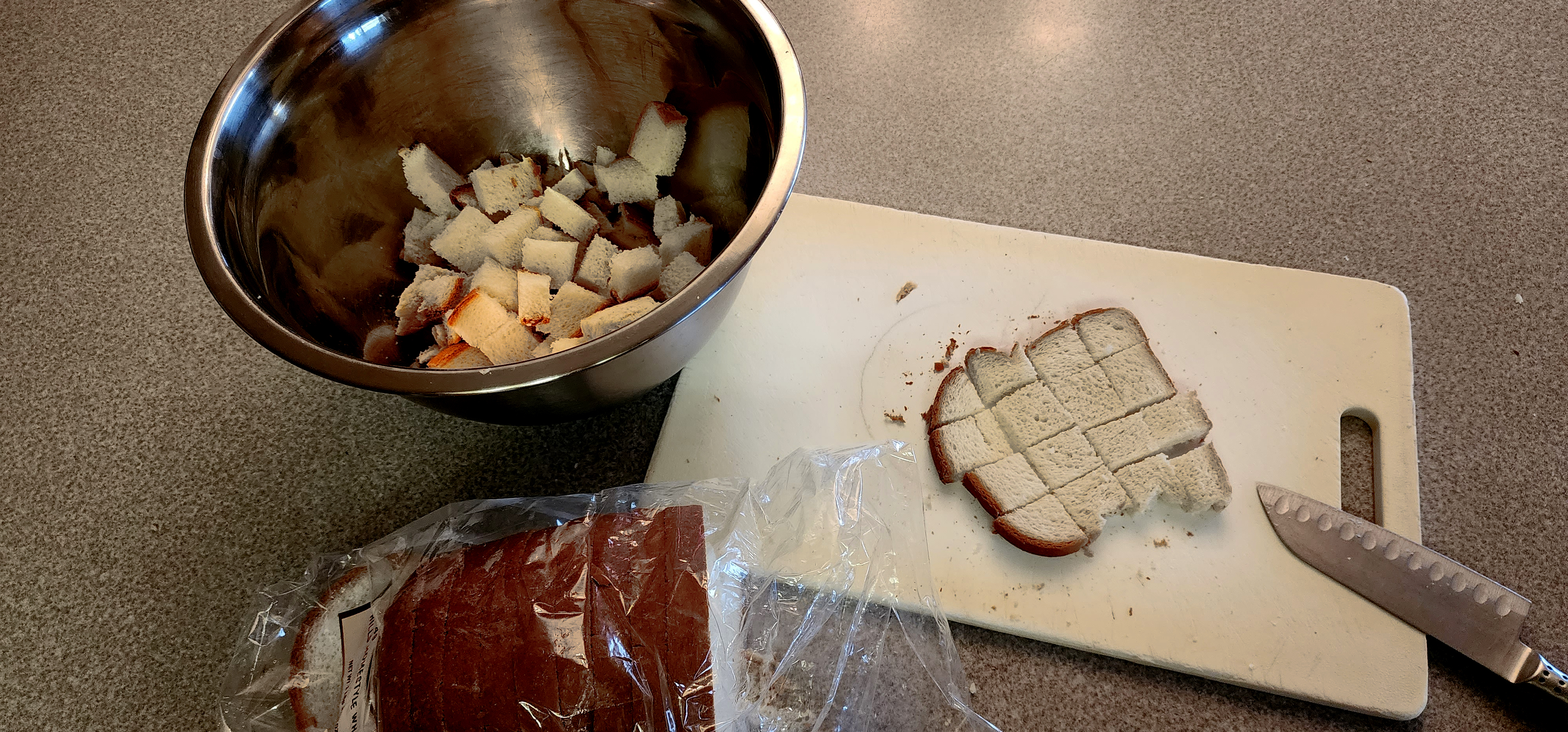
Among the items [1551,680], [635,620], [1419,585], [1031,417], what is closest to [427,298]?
[635,620]

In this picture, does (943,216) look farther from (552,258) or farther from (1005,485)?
(552,258)

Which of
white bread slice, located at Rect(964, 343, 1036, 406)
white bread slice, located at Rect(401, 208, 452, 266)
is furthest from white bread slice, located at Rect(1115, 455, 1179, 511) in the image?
white bread slice, located at Rect(401, 208, 452, 266)

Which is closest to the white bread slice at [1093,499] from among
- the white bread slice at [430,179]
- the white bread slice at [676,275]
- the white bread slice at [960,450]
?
the white bread slice at [960,450]

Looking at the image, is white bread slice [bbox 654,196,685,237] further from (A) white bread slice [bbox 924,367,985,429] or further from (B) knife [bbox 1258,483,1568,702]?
(B) knife [bbox 1258,483,1568,702]

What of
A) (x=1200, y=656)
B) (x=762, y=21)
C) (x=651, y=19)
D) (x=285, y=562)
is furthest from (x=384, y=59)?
(x=1200, y=656)

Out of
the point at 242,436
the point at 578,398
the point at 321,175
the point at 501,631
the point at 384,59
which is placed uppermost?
the point at 384,59

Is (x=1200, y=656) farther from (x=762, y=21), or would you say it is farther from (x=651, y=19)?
(x=651, y=19)
